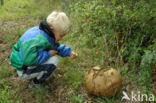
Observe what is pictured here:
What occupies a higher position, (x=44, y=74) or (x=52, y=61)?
(x=52, y=61)

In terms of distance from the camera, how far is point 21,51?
91.7 inches

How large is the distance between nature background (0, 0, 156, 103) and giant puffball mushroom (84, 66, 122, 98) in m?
0.12

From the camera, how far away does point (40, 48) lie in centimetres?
231

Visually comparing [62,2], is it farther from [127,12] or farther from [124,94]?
[124,94]

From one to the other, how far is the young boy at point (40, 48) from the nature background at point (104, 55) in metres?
0.35

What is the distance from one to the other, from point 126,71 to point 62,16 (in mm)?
1310

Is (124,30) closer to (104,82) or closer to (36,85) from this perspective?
(104,82)

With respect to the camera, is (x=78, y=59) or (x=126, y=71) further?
(x=78, y=59)

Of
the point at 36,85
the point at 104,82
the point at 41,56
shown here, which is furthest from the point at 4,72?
the point at 104,82

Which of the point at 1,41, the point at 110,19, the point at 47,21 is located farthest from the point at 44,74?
the point at 1,41

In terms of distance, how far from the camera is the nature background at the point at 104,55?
8.23 ft

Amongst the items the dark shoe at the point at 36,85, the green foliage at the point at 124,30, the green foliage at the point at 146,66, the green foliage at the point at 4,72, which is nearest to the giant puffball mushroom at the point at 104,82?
the green foliage at the point at 146,66

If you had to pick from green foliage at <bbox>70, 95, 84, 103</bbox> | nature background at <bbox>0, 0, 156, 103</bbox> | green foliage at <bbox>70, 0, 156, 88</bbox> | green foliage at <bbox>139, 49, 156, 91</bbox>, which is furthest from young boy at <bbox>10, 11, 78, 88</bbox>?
green foliage at <bbox>139, 49, 156, 91</bbox>

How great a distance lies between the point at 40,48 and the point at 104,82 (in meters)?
0.93
